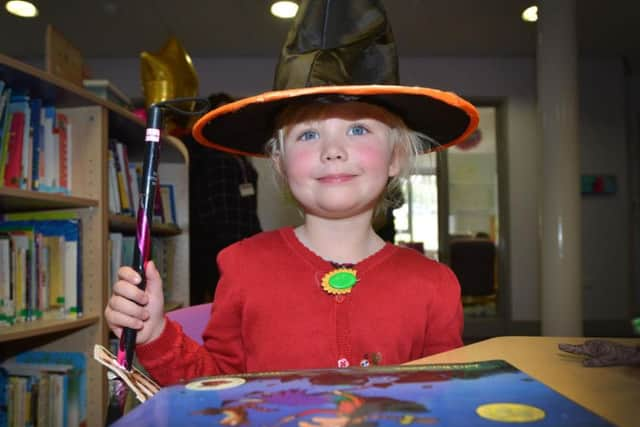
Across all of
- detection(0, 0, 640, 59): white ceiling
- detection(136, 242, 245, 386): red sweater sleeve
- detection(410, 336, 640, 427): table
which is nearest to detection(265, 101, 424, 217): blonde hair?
detection(136, 242, 245, 386): red sweater sleeve

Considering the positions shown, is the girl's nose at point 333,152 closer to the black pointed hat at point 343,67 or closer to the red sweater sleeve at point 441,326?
the black pointed hat at point 343,67

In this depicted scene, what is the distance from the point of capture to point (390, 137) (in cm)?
104

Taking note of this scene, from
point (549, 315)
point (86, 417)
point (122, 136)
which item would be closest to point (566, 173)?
point (549, 315)

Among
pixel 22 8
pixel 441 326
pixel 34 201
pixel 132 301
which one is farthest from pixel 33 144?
pixel 22 8

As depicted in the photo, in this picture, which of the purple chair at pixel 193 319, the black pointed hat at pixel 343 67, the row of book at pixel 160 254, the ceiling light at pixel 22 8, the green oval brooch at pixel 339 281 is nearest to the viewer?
the black pointed hat at pixel 343 67

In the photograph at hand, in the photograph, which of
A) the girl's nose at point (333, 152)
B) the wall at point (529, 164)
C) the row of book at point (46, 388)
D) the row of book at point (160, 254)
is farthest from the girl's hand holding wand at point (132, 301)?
the wall at point (529, 164)

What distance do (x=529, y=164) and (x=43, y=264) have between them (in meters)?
4.83

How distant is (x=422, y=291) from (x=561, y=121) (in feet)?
8.08

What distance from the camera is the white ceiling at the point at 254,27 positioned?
422 cm

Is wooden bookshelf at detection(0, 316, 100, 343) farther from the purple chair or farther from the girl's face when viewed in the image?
the girl's face

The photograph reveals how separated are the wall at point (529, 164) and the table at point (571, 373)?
485cm

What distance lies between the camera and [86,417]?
1.79m

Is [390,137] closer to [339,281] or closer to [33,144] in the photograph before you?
[339,281]

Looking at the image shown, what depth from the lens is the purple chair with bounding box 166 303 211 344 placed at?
41.5 inches
